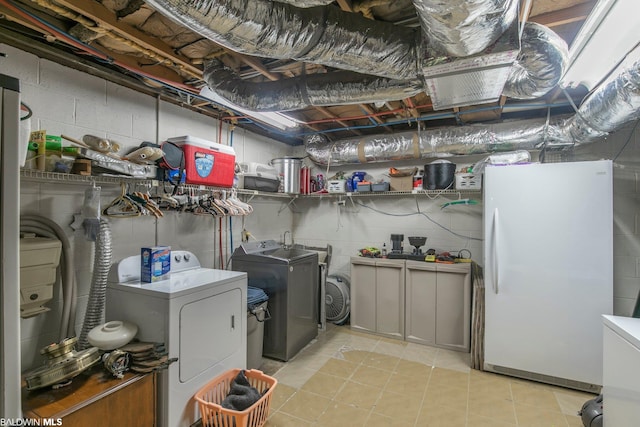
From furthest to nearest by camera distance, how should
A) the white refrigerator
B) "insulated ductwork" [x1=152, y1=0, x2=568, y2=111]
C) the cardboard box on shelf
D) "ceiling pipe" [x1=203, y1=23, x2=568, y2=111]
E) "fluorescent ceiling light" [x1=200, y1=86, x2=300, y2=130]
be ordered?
the cardboard box on shelf, "fluorescent ceiling light" [x1=200, y1=86, x2=300, y2=130], the white refrigerator, "ceiling pipe" [x1=203, y1=23, x2=568, y2=111], "insulated ductwork" [x1=152, y1=0, x2=568, y2=111]

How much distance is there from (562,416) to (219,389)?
248 centimetres

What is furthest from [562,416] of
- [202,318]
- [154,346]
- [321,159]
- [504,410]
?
[321,159]

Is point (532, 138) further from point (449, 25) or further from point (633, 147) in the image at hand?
point (449, 25)

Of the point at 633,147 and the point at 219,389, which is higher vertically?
the point at 633,147

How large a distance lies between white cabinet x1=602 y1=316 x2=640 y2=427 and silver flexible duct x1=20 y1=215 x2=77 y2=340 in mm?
3088

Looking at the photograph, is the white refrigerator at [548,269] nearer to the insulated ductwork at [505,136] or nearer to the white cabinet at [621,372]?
the insulated ductwork at [505,136]

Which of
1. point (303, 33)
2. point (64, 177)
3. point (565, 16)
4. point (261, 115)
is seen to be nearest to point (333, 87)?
point (303, 33)

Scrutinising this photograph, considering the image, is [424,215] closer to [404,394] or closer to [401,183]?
[401,183]

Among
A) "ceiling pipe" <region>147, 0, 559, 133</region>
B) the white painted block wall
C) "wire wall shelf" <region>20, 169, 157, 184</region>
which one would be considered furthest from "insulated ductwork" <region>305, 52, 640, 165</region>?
"wire wall shelf" <region>20, 169, 157, 184</region>

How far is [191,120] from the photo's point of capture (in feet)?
9.84

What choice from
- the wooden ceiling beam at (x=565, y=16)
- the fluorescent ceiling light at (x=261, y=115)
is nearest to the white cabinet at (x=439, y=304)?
the fluorescent ceiling light at (x=261, y=115)

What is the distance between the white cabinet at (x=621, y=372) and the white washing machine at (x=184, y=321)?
224cm

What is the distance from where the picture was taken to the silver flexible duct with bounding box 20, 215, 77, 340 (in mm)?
1865

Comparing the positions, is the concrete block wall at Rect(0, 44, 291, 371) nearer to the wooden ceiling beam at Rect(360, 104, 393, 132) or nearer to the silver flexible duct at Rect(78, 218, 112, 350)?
the silver flexible duct at Rect(78, 218, 112, 350)
